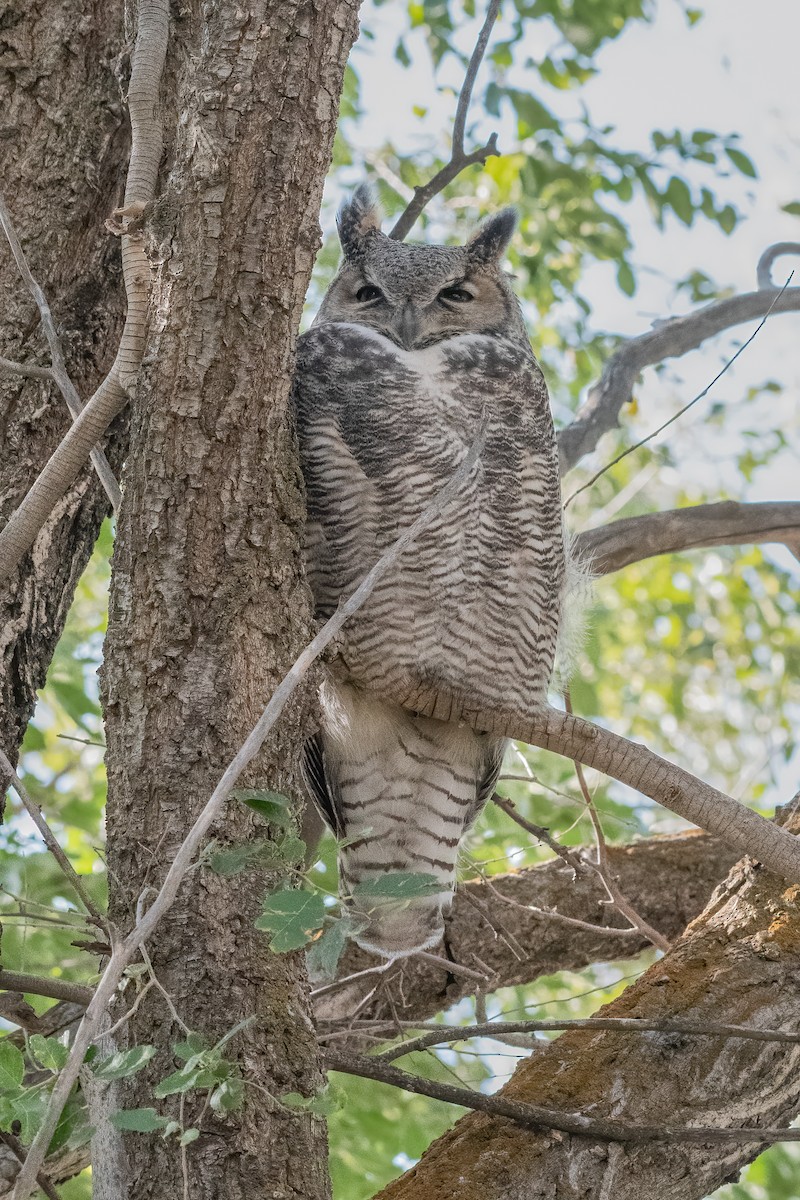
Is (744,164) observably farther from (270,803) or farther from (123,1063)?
(123,1063)

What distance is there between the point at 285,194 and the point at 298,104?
13 cm

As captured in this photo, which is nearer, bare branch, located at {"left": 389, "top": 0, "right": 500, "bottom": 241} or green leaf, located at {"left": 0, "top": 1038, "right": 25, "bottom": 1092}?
green leaf, located at {"left": 0, "top": 1038, "right": 25, "bottom": 1092}

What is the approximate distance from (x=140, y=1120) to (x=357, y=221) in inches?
86.2

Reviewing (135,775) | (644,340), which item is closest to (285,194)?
(135,775)

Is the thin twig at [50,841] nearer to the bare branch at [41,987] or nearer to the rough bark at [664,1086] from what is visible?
the bare branch at [41,987]

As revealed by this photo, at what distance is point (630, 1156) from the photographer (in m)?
1.65

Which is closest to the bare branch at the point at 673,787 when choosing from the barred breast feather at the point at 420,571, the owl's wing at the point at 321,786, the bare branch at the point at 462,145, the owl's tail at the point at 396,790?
the barred breast feather at the point at 420,571

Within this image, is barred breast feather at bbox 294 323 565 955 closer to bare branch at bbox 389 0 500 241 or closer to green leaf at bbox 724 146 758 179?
bare branch at bbox 389 0 500 241

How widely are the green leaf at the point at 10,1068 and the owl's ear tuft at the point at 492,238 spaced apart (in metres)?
2.11

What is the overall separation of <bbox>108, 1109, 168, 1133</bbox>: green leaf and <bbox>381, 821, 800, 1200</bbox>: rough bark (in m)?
0.53

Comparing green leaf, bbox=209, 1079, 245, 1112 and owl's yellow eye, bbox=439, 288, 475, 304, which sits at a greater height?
owl's yellow eye, bbox=439, 288, 475, 304

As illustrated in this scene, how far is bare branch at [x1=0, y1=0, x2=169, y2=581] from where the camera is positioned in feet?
5.38

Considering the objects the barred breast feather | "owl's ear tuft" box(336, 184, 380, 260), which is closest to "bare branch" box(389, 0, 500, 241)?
"owl's ear tuft" box(336, 184, 380, 260)

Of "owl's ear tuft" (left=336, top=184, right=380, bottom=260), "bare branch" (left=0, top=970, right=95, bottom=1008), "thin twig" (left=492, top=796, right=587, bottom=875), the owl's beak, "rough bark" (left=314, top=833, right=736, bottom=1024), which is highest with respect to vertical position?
"owl's ear tuft" (left=336, top=184, right=380, bottom=260)
